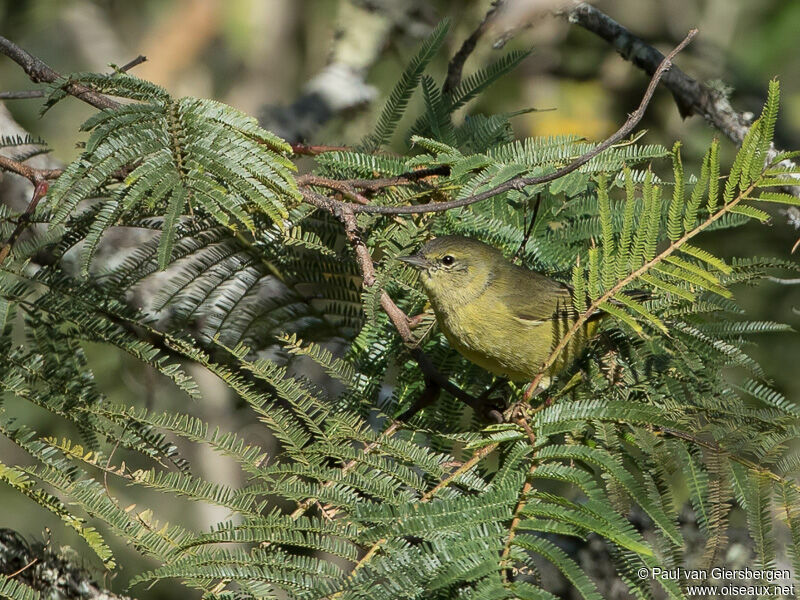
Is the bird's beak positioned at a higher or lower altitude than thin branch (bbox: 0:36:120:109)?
higher

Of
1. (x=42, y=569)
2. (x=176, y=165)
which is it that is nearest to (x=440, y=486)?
(x=176, y=165)

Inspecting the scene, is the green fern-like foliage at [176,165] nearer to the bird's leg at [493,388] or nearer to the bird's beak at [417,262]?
the bird's beak at [417,262]

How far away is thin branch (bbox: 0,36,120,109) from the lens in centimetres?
203

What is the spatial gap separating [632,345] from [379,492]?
1050mm

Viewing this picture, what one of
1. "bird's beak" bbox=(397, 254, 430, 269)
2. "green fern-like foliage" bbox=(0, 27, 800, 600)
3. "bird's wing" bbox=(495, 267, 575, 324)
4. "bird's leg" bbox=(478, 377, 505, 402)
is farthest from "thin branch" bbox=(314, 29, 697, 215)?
"bird's wing" bbox=(495, 267, 575, 324)

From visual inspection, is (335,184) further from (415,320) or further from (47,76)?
(47,76)

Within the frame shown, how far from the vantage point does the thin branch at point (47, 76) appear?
80.0 inches

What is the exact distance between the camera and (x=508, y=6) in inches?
160

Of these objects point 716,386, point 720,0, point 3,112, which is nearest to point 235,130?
point 716,386

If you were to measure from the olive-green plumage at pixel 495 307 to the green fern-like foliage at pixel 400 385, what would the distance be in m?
0.10

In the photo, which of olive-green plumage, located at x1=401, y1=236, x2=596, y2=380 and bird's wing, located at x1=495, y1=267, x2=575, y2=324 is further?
bird's wing, located at x1=495, y1=267, x2=575, y2=324

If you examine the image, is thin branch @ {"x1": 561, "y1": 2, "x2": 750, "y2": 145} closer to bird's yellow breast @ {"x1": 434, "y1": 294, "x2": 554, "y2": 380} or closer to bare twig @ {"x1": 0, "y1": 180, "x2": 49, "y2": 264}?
Result: bird's yellow breast @ {"x1": 434, "y1": 294, "x2": 554, "y2": 380}

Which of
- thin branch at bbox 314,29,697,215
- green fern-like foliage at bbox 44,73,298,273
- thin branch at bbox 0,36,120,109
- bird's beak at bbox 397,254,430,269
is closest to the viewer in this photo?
green fern-like foliage at bbox 44,73,298,273

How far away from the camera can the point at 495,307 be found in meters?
3.06
